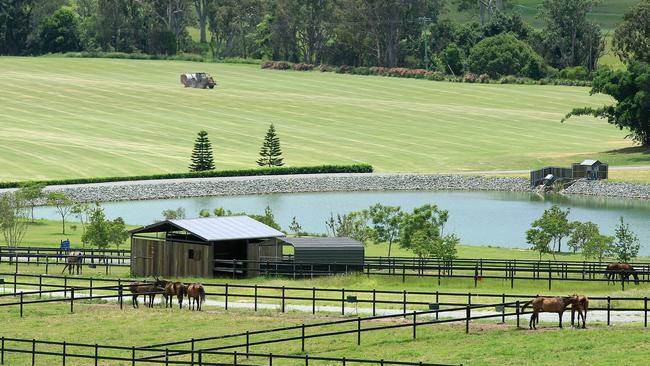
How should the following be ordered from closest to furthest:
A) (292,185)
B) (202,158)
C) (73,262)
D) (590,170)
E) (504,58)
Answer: (73,262)
(292,185)
(590,170)
(202,158)
(504,58)

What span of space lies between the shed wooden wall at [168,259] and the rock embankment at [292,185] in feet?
167

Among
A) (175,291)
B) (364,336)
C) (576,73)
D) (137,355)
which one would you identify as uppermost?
(576,73)

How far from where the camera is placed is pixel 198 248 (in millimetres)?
62625

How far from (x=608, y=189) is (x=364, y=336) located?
267 feet

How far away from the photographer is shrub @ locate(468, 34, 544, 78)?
7657 inches

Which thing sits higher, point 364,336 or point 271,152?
point 364,336

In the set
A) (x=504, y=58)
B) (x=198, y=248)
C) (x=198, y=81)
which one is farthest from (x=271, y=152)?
(x=504, y=58)

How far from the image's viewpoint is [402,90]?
187 meters

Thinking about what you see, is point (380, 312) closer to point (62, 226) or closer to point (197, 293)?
point (197, 293)

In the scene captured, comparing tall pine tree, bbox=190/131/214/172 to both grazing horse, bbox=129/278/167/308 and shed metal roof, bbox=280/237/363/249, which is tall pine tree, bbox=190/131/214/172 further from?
grazing horse, bbox=129/278/167/308

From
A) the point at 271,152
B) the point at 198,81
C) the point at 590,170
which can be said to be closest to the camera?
the point at 590,170

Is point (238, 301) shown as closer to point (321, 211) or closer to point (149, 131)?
point (321, 211)

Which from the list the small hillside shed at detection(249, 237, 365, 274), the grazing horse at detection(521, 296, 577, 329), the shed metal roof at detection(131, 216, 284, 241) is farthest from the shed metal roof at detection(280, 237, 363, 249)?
the grazing horse at detection(521, 296, 577, 329)

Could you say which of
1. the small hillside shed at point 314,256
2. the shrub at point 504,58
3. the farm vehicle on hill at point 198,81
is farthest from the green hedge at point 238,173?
the shrub at point 504,58
